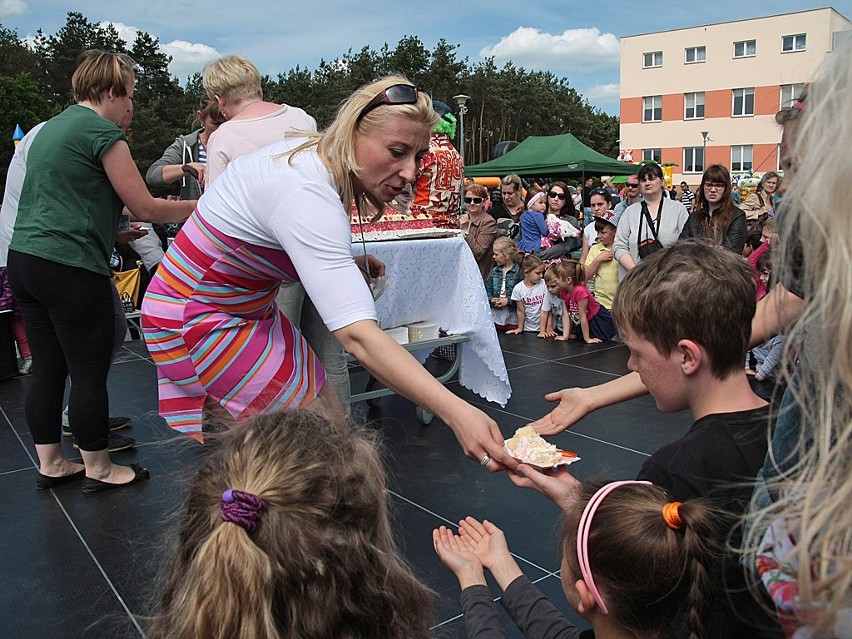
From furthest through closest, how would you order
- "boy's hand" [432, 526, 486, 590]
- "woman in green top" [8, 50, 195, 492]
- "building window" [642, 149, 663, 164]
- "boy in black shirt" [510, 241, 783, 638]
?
"building window" [642, 149, 663, 164], "woman in green top" [8, 50, 195, 492], "boy's hand" [432, 526, 486, 590], "boy in black shirt" [510, 241, 783, 638]

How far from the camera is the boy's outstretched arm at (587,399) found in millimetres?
1934

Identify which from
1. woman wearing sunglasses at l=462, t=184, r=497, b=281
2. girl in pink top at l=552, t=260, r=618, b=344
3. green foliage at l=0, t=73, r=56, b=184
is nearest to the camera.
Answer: girl in pink top at l=552, t=260, r=618, b=344

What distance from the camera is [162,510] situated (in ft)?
10.2

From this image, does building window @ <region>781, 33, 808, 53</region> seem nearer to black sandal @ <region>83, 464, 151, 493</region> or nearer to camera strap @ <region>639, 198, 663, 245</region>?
camera strap @ <region>639, 198, 663, 245</region>

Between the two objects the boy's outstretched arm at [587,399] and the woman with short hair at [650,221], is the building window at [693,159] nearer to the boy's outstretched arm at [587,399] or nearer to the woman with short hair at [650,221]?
the woman with short hair at [650,221]

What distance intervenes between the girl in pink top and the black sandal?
4.31 m

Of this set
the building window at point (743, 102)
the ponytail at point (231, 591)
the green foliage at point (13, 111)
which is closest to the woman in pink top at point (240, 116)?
the ponytail at point (231, 591)

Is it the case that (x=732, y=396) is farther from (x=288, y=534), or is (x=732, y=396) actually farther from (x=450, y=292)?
(x=450, y=292)

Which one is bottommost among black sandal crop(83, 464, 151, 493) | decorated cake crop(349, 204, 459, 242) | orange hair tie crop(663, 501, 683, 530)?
black sandal crop(83, 464, 151, 493)

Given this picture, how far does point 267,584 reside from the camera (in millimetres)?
1000

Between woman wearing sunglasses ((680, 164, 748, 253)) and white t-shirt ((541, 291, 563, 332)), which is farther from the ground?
woman wearing sunglasses ((680, 164, 748, 253))

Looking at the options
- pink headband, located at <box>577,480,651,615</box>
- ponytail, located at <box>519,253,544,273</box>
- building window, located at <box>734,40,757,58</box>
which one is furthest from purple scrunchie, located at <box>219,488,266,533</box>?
building window, located at <box>734,40,757,58</box>

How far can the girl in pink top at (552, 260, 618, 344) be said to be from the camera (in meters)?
6.69

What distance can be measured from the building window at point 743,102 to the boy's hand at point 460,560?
46.2 m
